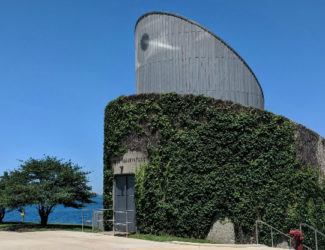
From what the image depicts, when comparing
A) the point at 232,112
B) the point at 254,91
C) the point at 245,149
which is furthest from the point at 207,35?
the point at 245,149

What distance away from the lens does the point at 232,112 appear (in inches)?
660

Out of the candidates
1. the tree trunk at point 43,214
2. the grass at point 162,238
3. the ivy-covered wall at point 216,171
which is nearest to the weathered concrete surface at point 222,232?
the ivy-covered wall at point 216,171

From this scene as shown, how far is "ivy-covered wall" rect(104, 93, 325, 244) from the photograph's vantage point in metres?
15.9

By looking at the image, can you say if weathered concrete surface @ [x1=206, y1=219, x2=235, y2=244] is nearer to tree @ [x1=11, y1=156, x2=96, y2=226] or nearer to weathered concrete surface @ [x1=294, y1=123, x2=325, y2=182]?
weathered concrete surface @ [x1=294, y1=123, x2=325, y2=182]

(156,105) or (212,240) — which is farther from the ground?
(156,105)

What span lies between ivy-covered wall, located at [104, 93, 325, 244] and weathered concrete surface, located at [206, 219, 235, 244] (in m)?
0.21

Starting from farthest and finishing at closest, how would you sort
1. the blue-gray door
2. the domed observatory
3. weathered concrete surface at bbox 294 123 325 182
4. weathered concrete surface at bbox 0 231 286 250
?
the domed observatory
weathered concrete surface at bbox 294 123 325 182
the blue-gray door
weathered concrete surface at bbox 0 231 286 250

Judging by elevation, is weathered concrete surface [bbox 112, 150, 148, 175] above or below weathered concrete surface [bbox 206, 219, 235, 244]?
above

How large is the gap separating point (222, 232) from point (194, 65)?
8.92 metres

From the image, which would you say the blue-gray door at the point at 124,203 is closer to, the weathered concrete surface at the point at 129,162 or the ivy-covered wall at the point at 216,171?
the weathered concrete surface at the point at 129,162

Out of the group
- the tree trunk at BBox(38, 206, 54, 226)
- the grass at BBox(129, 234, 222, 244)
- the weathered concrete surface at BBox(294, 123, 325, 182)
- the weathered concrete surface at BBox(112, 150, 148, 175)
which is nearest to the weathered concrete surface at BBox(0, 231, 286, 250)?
the grass at BBox(129, 234, 222, 244)

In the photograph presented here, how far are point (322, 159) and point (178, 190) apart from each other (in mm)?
8214

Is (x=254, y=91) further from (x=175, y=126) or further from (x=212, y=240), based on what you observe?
(x=212, y=240)

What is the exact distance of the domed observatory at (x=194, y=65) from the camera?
20.1 m
